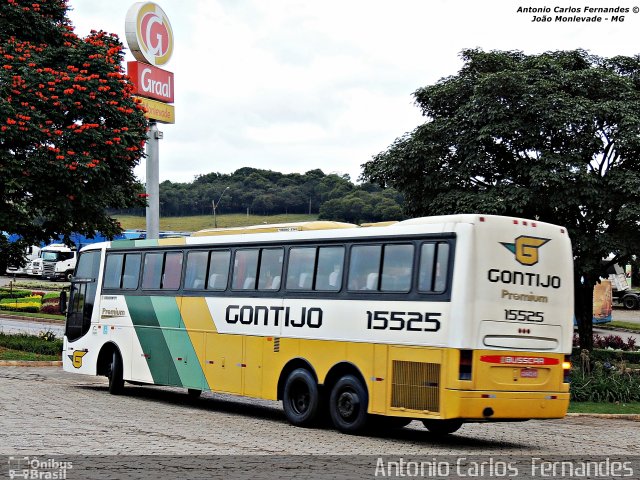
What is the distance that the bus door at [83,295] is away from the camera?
22312 millimetres

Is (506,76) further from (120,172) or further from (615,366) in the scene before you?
(120,172)

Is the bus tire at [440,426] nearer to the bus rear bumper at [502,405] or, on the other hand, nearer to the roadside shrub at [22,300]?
the bus rear bumper at [502,405]

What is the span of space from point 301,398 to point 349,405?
1350mm

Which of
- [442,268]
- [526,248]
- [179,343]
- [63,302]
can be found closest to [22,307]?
[63,302]

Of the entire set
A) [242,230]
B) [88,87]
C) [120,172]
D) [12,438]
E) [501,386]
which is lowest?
[12,438]

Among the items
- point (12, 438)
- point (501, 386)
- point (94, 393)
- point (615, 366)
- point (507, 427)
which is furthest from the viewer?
point (615, 366)

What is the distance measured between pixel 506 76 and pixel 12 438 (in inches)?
727

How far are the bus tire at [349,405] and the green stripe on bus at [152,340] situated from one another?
5.00 meters

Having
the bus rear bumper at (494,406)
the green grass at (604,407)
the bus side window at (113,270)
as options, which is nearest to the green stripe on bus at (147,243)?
the bus side window at (113,270)

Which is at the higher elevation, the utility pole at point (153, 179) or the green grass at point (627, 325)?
the utility pole at point (153, 179)

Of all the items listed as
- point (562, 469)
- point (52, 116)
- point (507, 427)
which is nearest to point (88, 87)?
point (52, 116)

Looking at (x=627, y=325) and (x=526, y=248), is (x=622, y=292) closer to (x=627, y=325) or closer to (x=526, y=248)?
(x=627, y=325)

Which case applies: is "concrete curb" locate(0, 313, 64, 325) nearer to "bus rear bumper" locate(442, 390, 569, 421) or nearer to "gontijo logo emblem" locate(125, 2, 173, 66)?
"gontijo logo emblem" locate(125, 2, 173, 66)

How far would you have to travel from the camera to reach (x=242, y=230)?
18.3 meters
